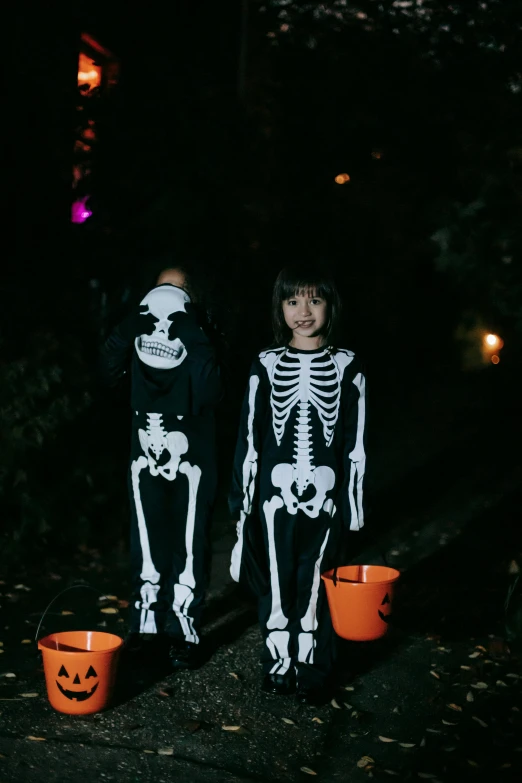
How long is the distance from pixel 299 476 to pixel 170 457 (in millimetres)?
786

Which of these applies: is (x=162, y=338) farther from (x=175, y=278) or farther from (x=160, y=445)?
(x=160, y=445)

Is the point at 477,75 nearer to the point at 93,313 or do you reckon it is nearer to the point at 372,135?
the point at 93,313

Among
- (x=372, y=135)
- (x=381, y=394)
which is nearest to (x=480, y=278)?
(x=372, y=135)

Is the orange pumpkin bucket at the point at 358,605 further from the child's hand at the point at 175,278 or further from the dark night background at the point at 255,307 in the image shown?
the child's hand at the point at 175,278

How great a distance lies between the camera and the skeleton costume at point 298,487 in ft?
15.3

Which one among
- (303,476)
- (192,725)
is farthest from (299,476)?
(192,725)

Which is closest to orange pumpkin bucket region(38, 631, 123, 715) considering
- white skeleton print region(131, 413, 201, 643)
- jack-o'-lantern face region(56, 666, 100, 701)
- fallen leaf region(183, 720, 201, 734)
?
jack-o'-lantern face region(56, 666, 100, 701)

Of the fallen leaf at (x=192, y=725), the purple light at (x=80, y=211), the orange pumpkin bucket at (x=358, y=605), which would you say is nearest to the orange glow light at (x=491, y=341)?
the orange pumpkin bucket at (x=358, y=605)

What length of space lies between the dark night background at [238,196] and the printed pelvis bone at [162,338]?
35 centimetres

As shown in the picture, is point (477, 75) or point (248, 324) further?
point (248, 324)

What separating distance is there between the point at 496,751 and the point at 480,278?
215cm

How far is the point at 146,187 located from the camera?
7.56 metres

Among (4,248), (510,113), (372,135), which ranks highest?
(372,135)

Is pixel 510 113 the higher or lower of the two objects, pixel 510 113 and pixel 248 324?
the higher
